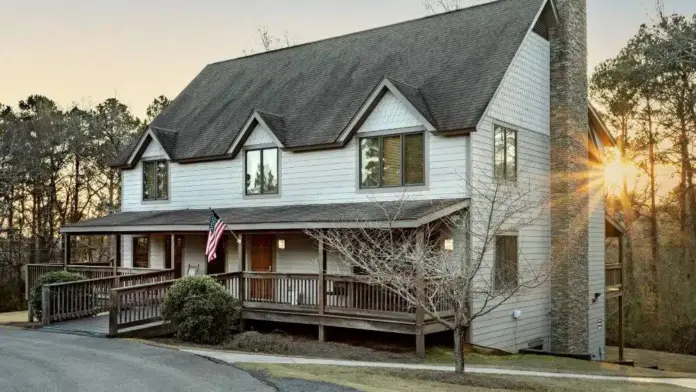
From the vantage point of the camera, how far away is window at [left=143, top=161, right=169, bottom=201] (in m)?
28.3

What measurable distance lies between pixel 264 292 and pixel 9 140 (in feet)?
93.0

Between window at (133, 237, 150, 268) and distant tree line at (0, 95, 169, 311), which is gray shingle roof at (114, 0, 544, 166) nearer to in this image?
window at (133, 237, 150, 268)

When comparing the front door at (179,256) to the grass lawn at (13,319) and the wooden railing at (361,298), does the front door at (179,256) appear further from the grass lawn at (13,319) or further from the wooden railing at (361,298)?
the wooden railing at (361,298)

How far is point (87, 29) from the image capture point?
2791 centimetres

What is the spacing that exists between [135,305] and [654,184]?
29424 millimetres

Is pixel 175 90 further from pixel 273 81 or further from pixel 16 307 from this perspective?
pixel 273 81

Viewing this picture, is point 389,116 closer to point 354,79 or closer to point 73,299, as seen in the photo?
point 354,79

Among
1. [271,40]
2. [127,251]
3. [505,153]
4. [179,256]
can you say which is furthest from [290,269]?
[271,40]

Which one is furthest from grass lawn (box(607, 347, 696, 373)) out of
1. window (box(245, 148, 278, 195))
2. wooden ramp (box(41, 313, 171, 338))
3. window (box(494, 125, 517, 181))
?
wooden ramp (box(41, 313, 171, 338))

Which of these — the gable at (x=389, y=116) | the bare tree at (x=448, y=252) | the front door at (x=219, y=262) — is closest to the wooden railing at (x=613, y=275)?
the bare tree at (x=448, y=252)

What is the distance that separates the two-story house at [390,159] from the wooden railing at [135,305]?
2.76 meters

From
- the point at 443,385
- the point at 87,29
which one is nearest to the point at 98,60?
the point at 87,29

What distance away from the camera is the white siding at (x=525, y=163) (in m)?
20.8

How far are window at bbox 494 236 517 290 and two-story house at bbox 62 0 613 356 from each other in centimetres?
16
